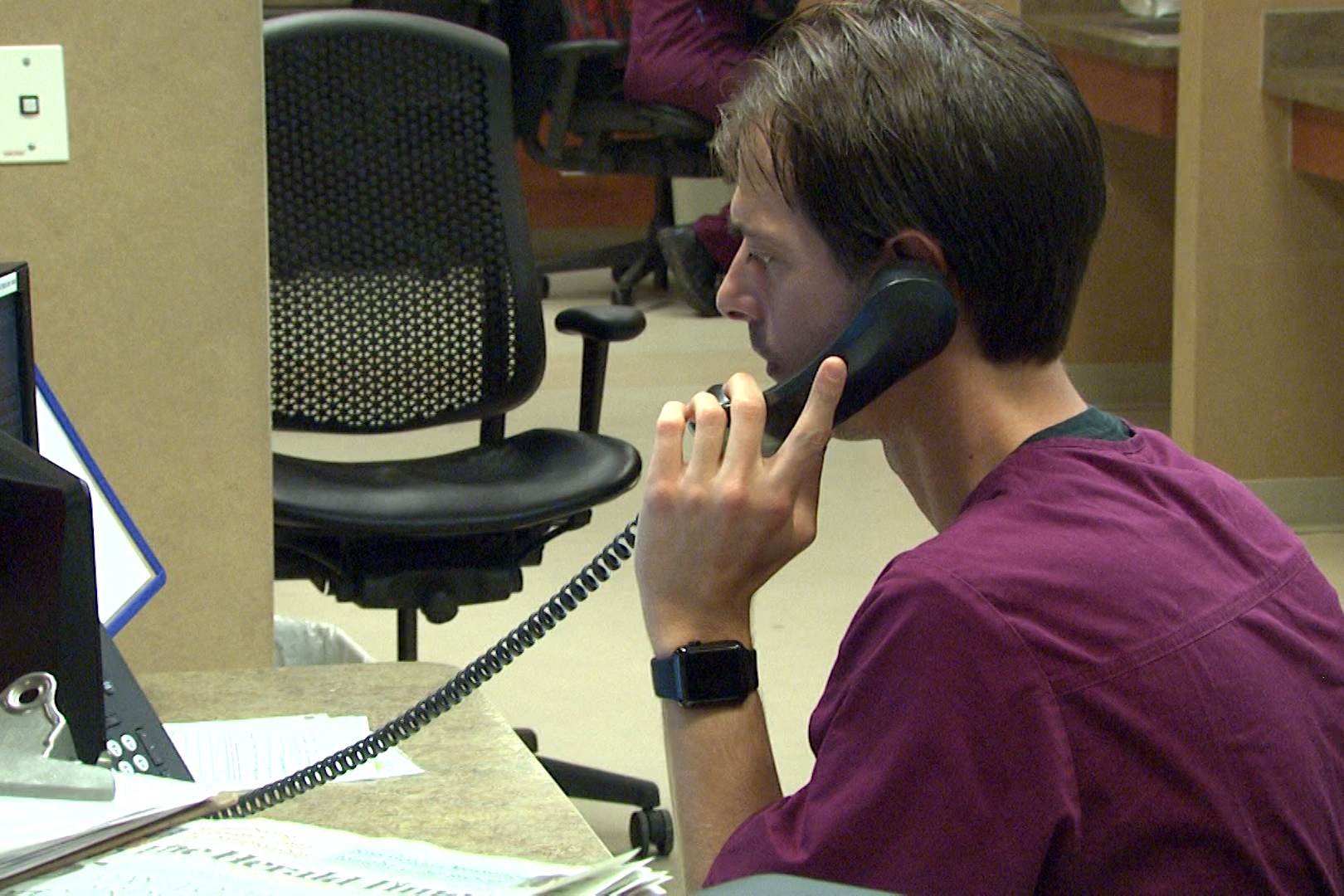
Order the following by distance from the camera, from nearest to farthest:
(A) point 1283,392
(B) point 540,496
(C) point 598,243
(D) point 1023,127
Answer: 1. (D) point 1023,127
2. (B) point 540,496
3. (A) point 1283,392
4. (C) point 598,243

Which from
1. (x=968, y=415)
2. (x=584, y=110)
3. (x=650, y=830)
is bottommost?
(x=650, y=830)

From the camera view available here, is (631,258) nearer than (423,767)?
No

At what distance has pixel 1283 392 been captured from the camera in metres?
3.78

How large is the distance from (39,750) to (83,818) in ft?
0.13

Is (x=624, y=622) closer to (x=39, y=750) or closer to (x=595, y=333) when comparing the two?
(x=595, y=333)

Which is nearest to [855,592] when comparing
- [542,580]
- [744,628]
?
[542,580]

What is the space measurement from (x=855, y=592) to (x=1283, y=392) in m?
1.04

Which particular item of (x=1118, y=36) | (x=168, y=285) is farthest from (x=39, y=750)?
(x=1118, y=36)

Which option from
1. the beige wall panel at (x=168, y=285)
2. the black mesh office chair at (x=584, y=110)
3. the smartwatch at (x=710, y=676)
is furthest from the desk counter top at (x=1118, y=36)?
the smartwatch at (x=710, y=676)

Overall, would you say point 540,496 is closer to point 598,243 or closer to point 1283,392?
point 1283,392

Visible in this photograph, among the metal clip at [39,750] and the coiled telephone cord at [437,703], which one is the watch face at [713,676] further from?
the metal clip at [39,750]

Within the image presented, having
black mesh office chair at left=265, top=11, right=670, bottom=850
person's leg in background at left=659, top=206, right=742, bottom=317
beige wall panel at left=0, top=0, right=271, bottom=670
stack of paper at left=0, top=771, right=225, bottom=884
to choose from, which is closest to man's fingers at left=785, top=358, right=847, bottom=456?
stack of paper at left=0, top=771, right=225, bottom=884

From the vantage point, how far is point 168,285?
5.52 ft

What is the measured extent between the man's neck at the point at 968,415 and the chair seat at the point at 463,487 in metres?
1.26
